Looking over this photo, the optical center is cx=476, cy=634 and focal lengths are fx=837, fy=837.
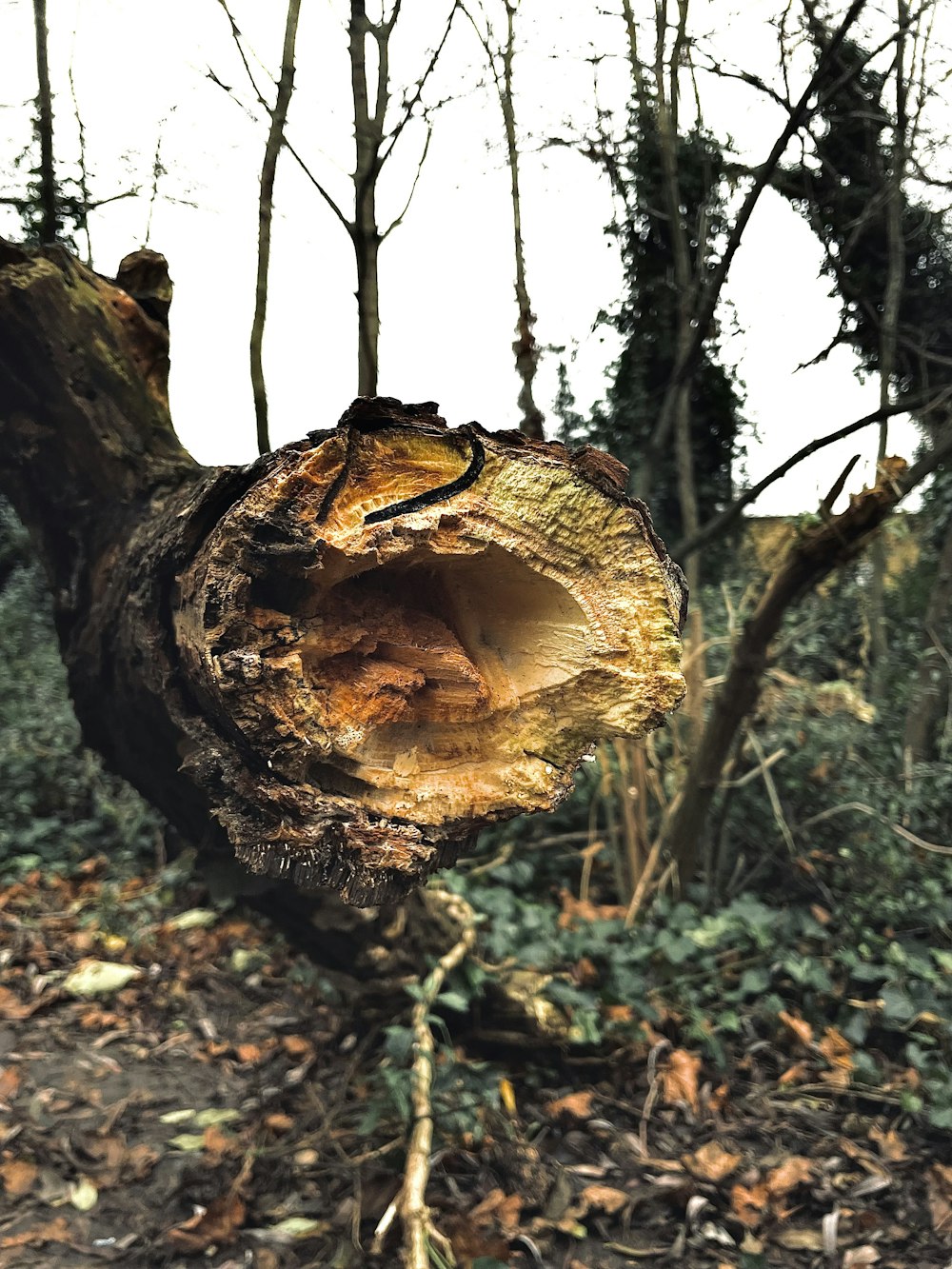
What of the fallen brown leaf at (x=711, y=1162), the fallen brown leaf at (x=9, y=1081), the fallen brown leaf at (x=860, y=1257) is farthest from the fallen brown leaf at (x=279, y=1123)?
the fallen brown leaf at (x=860, y=1257)

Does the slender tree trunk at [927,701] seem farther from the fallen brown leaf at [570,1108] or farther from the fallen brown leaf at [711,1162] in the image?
the fallen brown leaf at [570,1108]

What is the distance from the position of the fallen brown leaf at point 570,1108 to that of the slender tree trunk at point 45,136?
3.23 m

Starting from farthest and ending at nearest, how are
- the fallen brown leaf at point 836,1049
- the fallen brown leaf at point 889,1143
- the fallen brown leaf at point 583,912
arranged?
the fallen brown leaf at point 583,912, the fallen brown leaf at point 836,1049, the fallen brown leaf at point 889,1143

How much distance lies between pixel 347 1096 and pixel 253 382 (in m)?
2.11

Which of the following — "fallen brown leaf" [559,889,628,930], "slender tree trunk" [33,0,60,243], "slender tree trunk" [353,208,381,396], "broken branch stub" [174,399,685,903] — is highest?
"slender tree trunk" [33,0,60,243]

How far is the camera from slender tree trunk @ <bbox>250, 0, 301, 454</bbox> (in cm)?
265

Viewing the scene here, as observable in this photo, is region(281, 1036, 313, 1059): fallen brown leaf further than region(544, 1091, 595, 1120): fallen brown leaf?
Yes

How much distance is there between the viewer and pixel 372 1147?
79.2 inches

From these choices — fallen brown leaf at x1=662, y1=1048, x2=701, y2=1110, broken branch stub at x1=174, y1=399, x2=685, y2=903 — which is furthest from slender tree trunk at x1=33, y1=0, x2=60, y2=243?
fallen brown leaf at x1=662, y1=1048, x2=701, y2=1110

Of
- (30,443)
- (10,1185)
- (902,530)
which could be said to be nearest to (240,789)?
(30,443)

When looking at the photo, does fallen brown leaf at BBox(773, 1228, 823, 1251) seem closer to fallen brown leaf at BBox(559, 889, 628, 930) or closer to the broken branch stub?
fallen brown leaf at BBox(559, 889, 628, 930)

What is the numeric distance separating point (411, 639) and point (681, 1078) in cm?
→ 193

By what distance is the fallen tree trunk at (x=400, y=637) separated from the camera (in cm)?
94

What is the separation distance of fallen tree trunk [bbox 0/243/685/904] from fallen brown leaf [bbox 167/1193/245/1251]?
4.14ft
